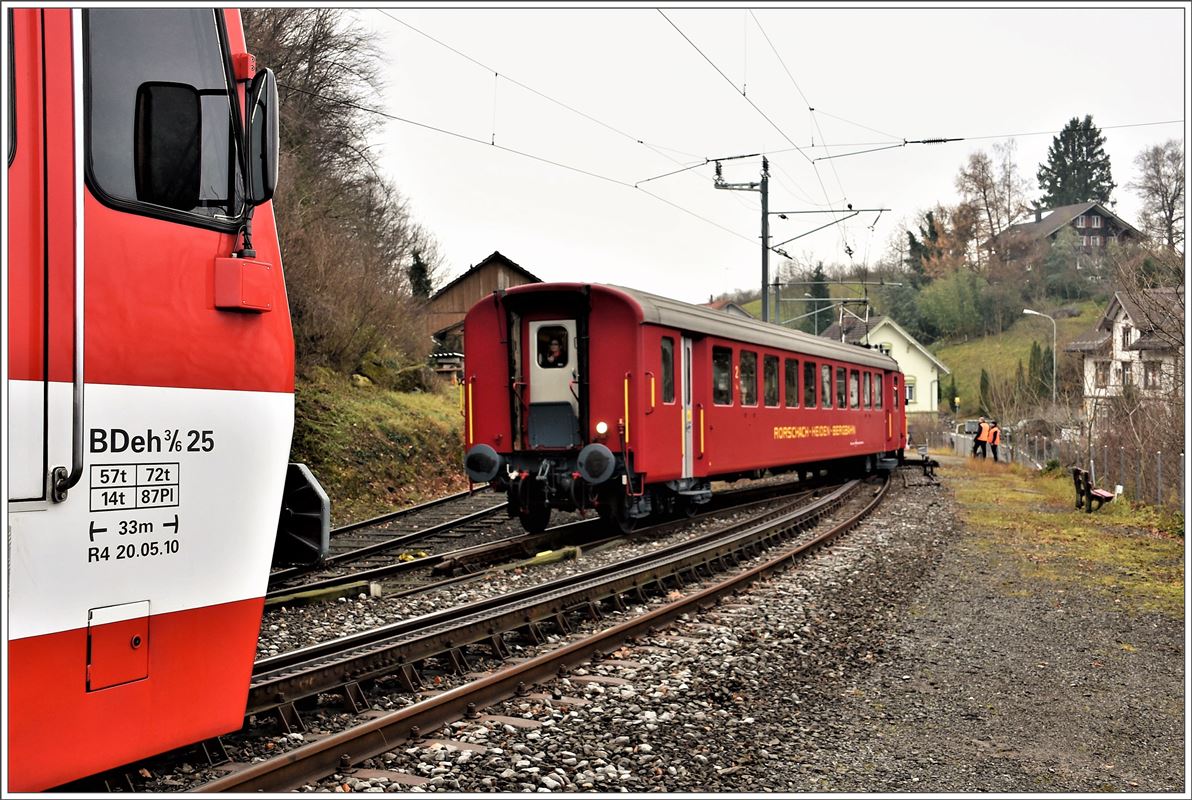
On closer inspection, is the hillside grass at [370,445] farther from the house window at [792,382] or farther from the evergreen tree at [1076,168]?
the evergreen tree at [1076,168]

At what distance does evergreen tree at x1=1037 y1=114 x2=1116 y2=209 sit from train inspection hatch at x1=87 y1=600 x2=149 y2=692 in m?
107

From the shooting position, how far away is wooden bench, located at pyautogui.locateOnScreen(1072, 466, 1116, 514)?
18219 mm

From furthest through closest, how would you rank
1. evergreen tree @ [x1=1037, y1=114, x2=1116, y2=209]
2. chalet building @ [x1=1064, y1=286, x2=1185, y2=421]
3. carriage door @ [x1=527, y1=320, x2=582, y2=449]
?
evergreen tree @ [x1=1037, y1=114, x2=1116, y2=209] < chalet building @ [x1=1064, y1=286, x2=1185, y2=421] < carriage door @ [x1=527, y1=320, x2=582, y2=449]

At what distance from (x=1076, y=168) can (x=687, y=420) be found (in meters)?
101

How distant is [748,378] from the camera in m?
16.3

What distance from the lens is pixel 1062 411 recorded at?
30.8 metres

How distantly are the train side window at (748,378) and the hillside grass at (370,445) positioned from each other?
652cm

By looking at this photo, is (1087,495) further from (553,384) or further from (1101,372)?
(1101,372)

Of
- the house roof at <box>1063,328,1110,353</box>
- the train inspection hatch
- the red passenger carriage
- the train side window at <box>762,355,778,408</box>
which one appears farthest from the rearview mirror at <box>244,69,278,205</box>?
the house roof at <box>1063,328,1110,353</box>

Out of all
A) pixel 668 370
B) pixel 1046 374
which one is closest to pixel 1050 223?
pixel 1046 374

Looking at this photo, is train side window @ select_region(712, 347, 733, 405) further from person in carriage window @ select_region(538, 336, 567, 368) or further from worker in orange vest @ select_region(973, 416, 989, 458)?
worker in orange vest @ select_region(973, 416, 989, 458)

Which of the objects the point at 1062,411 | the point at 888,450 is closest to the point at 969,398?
the point at 1062,411

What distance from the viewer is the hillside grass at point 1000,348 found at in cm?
7706

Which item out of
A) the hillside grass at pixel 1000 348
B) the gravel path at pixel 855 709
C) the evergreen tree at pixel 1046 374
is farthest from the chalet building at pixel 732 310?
the hillside grass at pixel 1000 348
